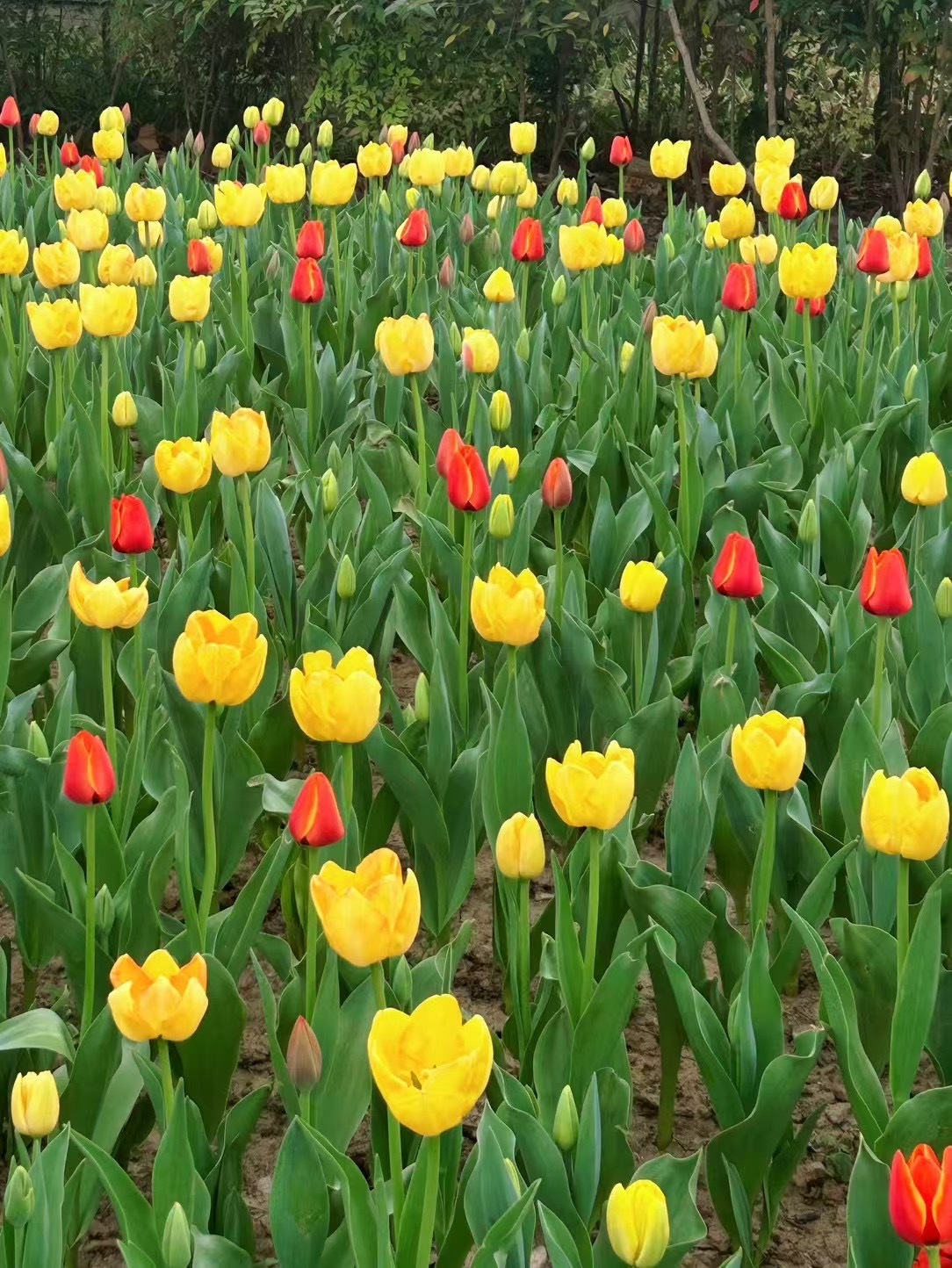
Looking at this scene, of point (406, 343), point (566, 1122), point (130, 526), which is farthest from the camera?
point (406, 343)

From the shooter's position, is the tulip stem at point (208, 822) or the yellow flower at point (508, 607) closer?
the tulip stem at point (208, 822)

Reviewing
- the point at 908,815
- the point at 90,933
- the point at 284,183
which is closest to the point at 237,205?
the point at 284,183

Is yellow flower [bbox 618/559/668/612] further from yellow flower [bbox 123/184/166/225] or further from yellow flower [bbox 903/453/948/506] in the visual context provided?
yellow flower [bbox 123/184/166/225]

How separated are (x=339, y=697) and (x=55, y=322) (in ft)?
5.28

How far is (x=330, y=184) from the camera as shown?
163 inches

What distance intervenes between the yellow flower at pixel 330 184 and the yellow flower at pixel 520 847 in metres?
2.94

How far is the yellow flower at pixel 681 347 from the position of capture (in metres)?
2.66

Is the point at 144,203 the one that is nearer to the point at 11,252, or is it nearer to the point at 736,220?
the point at 11,252

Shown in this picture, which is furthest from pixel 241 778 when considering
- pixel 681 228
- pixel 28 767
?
pixel 681 228

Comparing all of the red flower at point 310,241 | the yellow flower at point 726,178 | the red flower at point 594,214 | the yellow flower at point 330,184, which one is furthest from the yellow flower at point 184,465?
the yellow flower at point 726,178

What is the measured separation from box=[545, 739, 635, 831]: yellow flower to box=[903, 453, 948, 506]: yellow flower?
1.09 metres

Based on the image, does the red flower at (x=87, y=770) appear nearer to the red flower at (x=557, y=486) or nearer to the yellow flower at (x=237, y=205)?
the red flower at (x=557, y=486)

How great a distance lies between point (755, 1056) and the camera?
1536 mm

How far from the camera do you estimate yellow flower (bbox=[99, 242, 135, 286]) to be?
10.9 ft
